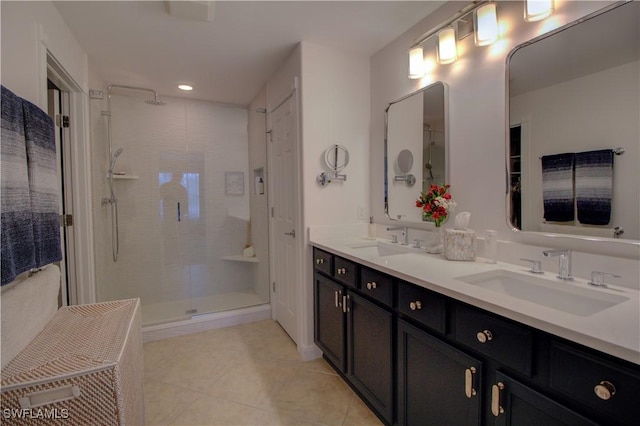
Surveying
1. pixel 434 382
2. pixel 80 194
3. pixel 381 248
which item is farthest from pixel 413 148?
pixel 80 194

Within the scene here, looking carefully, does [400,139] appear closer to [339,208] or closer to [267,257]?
[339,208]

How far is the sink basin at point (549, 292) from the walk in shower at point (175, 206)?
7.74 ft

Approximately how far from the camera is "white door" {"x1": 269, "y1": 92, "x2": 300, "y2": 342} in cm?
245

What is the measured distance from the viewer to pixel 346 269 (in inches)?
72.2

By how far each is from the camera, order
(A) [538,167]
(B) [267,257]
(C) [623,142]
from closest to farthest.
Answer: (C) [623,142] → (A) [538,167] → (B) [267,257]

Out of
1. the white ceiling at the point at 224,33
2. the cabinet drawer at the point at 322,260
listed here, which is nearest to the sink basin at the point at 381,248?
the cabinet drawer at the point at 322,260

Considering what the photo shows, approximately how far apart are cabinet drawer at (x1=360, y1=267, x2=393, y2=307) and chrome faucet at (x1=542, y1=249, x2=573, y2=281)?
651 mm

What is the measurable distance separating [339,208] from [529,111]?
4.48 ft

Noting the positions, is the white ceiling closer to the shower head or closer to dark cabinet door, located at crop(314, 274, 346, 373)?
the shower head

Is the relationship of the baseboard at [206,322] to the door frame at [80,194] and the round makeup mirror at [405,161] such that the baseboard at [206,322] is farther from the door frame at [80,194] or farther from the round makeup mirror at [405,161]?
the round makeup mirror at [405,161]

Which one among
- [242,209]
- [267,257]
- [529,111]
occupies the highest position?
[529,111]

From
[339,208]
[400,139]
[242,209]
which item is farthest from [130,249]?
[400,139]

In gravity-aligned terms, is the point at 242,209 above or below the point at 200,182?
below

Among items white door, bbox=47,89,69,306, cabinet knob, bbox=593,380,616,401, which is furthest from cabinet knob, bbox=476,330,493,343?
white door, bbox=47,89,69,306
